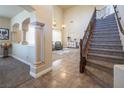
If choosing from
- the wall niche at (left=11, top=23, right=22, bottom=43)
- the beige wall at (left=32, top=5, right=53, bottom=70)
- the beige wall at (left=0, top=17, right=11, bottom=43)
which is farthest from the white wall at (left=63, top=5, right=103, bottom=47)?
the beige wall at (left=32, top=5, right=53, bottom=70)

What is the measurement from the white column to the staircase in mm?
1568

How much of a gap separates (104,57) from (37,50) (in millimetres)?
2237

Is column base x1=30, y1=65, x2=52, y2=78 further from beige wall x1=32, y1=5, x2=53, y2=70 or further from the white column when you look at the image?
beige wall x1=32, y1=5, x2=53, y2=70

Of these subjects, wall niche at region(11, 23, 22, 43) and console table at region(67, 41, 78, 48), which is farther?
console table at region(67, 41, 78, 48)

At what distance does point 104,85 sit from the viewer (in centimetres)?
260

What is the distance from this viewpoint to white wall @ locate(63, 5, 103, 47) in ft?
35.6

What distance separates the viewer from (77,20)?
11.5 m

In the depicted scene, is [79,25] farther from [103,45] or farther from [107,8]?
[103,45]

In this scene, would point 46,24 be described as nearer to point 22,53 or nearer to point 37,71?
point 37,71

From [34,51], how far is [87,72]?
1803 millimetres

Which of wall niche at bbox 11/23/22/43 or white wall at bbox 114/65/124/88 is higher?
wall niche at bbox 11/23/22/43

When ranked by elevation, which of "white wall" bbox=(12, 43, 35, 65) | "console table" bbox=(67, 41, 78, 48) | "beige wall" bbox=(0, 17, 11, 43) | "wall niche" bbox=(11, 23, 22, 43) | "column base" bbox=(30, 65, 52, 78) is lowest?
"column base" bbox=(30, 65, 52, 78)

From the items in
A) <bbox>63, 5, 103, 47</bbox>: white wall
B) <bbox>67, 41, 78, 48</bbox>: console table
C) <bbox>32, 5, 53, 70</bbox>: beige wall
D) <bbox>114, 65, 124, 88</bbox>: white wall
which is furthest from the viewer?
<bbox>67, 41, 78, 48</bbox>: console table

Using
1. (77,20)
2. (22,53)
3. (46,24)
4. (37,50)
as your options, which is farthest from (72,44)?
(37,50)
